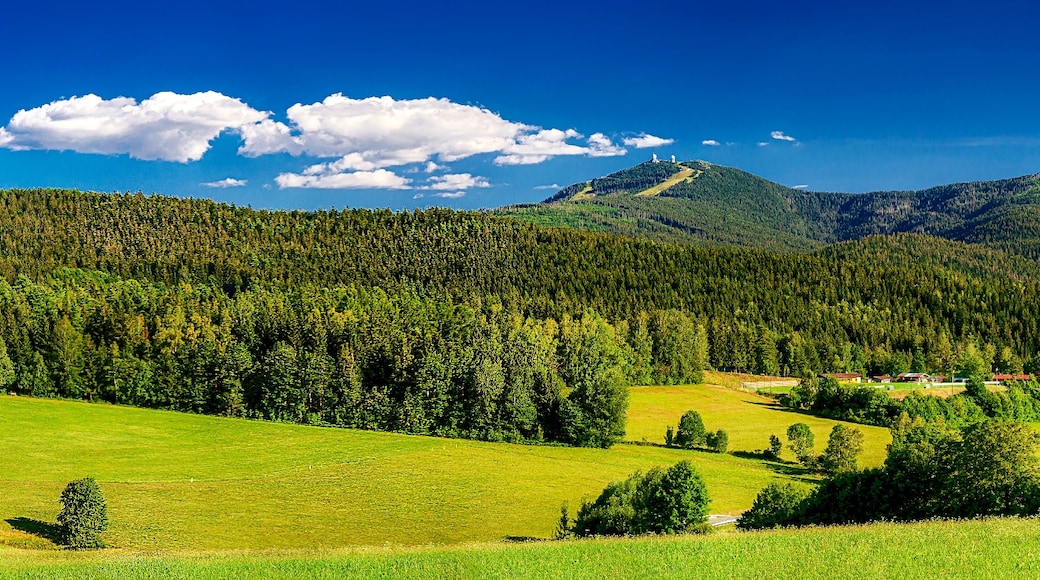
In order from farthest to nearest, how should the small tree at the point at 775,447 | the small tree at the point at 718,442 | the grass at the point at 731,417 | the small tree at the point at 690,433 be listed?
the grass at the point at 731,417, the small tree at the point at 690,433, the small tree at the point at 718,442, the small tree at the point at 775,447

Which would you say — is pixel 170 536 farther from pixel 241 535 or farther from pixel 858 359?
pixel 858 359

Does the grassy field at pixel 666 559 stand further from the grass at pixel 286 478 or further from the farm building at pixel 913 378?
the farm building at pixel 913 378

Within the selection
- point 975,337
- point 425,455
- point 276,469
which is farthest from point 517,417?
point 975,337

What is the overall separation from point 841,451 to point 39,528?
74444mm

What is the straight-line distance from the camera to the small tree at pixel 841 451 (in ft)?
261

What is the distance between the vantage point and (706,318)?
17825 centimetres

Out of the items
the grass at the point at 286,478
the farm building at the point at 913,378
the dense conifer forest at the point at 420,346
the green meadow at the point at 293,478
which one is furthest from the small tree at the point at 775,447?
the farm building at the point at 913,378

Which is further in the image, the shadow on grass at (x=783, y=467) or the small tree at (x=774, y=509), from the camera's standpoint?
the shadow on grass at (x=783, y=467)

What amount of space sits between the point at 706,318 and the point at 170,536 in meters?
148

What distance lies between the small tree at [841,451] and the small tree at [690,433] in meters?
15.0

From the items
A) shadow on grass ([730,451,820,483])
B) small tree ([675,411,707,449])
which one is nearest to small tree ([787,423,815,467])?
shadow on grass ([730,451,820,483])

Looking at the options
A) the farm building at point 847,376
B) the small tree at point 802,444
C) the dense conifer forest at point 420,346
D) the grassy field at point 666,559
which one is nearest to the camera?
the grassy field at point 666,559

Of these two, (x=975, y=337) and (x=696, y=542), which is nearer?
(x=696, y=542)

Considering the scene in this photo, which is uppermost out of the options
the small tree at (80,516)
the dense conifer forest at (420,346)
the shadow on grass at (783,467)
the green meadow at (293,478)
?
the dense conifer forest at (420,346)
